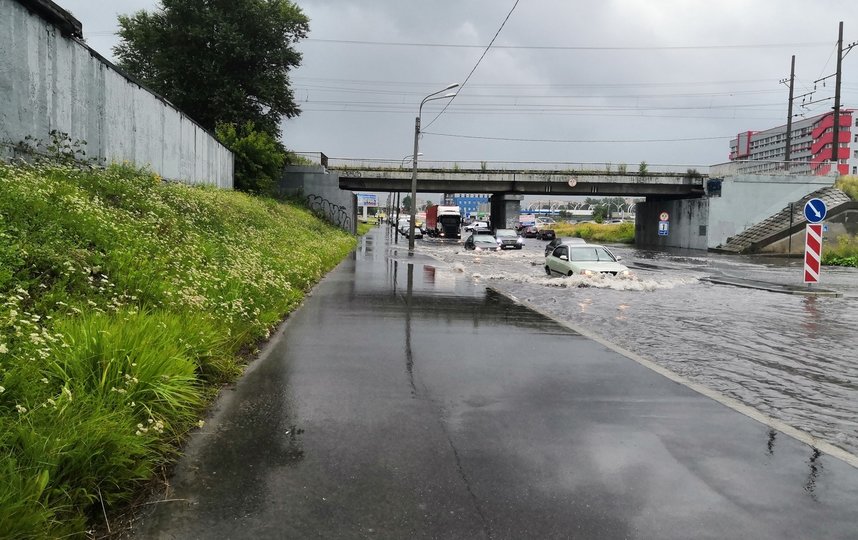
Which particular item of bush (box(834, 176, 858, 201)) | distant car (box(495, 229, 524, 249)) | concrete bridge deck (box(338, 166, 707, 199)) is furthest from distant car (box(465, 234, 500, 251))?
bush (box(834, 176, 858, 201))

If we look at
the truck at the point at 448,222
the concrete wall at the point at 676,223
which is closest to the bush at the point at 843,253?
the concrete wall at the point at 676,223

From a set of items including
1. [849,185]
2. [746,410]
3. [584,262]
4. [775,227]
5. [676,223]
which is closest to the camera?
[746,410]

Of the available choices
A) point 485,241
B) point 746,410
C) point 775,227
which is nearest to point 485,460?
point 746,410

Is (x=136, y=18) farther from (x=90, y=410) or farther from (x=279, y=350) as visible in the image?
(x=90, y=410)

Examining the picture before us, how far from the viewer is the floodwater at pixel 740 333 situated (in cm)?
649

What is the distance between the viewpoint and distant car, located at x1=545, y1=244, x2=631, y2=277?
18969 millimetres

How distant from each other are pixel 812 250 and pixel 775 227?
103 ft

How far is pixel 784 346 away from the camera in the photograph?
31.5ft

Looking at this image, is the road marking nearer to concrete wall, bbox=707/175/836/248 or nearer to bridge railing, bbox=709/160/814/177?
concrete wall, bbox=707/175/836/248

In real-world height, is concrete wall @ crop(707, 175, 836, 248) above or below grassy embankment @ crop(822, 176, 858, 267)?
above

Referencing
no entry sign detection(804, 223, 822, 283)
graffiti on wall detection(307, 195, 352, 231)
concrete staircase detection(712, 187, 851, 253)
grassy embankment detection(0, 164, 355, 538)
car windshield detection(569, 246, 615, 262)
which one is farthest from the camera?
graffiti on wall detection(307, 195, 352, 231)

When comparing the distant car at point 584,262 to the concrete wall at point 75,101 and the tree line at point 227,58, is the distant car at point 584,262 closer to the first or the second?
the concrete wall at point 75,101

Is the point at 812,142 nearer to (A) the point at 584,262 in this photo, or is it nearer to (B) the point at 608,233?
(B) the point at 608,233

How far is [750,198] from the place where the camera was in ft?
159
